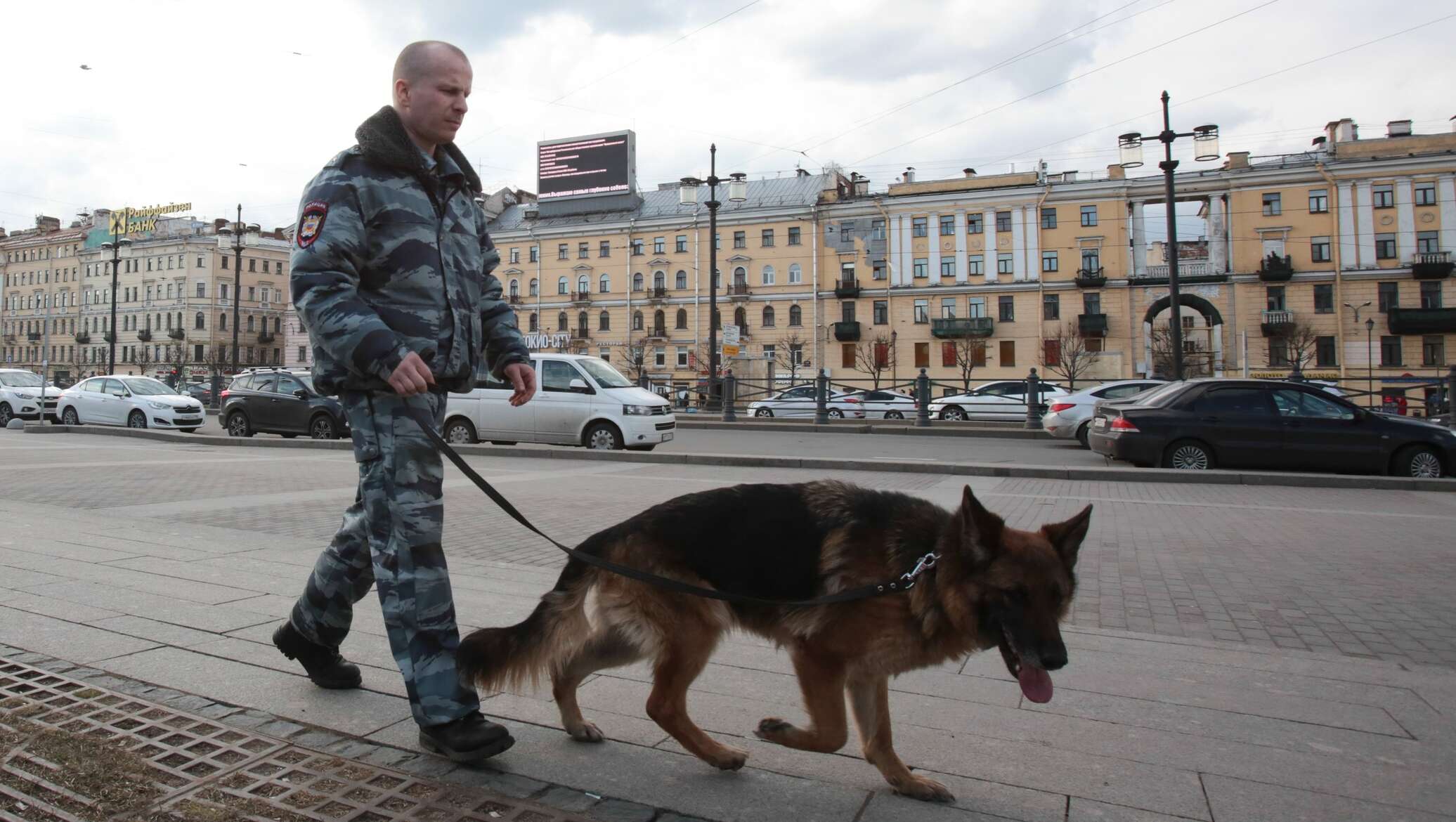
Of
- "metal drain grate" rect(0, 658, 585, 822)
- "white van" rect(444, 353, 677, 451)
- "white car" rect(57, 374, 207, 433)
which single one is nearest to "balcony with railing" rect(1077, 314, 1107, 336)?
"white van" rect(444, 353, 677, 451)

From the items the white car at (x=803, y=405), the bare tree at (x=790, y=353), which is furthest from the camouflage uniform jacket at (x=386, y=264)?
the bare tree at (x=790, y=353)

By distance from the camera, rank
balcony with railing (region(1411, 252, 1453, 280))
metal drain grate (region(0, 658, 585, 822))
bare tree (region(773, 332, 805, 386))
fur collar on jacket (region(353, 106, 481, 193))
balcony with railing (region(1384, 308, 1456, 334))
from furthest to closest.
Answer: bare tree (region(773, 332, 805, 386)) < balcony with railing (region(1411, 252, 1453, 280)) < balcony with railing (region(1384, 308, 1456, 334)) < fur collar on jacket (region(353, 106, 481, 193)) < metal drain grate (region(0, 658, 585, 822))

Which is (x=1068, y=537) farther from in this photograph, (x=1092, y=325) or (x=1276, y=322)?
(x=1276, y=322)

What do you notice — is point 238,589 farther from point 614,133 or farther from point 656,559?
point 614,133

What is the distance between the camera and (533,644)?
2.65 metres

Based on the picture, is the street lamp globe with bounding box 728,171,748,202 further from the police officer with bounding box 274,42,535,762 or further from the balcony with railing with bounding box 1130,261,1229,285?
the police officer with bounding box 274,42,535,762

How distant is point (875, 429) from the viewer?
967 inches

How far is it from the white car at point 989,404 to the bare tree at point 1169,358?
37033 millimetres

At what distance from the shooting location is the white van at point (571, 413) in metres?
17.1

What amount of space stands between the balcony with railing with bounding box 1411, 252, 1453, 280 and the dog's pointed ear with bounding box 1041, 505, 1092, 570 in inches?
2880

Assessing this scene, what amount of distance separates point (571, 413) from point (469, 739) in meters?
14.9

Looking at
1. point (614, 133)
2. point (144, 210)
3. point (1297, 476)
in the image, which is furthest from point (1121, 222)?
point (144, 210)

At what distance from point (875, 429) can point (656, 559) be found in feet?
73.4

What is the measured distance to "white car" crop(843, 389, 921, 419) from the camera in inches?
1247
